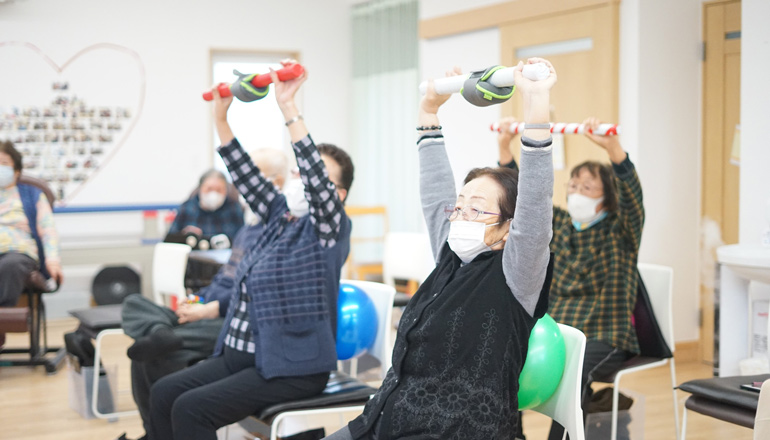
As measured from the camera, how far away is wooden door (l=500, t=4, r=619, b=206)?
4430mm

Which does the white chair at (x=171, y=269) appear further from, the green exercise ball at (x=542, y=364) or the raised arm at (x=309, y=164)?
the green exercise ball at (x=542, y=364)

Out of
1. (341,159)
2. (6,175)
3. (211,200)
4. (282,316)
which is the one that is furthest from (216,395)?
(211,200)

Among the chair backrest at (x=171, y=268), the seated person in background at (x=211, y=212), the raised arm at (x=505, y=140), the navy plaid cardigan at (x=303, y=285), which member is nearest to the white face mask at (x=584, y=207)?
the raised arm at (x=505, y=140)

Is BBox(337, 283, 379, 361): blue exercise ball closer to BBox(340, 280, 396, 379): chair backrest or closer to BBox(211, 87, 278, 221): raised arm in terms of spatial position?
BBox(340, 280, 396, 379): chair backrest

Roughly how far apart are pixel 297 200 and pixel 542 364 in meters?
0.98

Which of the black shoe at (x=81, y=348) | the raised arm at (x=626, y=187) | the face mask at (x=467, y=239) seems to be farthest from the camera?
the black shoe at (x=81, y=348)

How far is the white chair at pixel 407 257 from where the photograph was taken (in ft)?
13.6

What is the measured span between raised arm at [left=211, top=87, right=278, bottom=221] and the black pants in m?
0.49

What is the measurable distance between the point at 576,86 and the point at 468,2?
48.9 inches

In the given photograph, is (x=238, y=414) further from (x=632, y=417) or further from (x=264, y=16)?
(x=264, y=16)

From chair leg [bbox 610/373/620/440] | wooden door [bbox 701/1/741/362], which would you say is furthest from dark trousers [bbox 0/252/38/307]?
wooden door [bbox 701/1/741/362]

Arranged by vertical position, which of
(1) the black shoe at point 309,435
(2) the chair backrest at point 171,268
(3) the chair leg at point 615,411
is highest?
(2) the chair backrest at point 171,268

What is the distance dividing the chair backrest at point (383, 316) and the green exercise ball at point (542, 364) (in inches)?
27.0

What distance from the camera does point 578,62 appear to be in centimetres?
464
